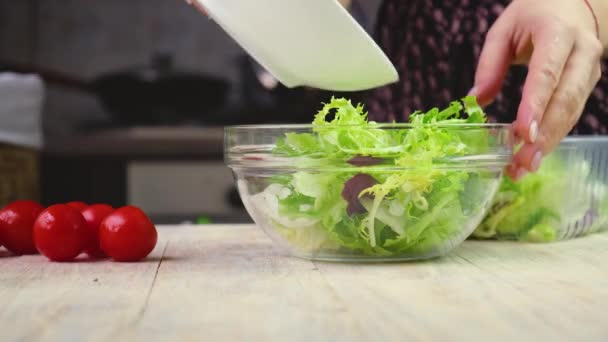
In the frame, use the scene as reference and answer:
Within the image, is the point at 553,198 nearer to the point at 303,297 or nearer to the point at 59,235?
the point at 303,297

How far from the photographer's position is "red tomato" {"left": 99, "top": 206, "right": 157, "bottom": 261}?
45.2 inches

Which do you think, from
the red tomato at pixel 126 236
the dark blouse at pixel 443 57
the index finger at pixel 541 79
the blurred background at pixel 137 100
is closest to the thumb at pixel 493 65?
the index finger at pixel 541 79

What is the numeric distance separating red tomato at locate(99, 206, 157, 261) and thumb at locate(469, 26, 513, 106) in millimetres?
587

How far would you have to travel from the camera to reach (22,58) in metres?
4.24

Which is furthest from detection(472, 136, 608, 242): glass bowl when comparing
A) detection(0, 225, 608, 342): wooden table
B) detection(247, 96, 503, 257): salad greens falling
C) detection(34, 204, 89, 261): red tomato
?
detection(34, 204, 89, 261): red tomato

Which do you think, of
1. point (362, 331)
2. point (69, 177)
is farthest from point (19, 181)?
point (362, 331)

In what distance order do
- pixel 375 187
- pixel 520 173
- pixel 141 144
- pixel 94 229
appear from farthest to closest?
pixel 141 144, pixel 520 173, pixel 94 229, pixel 375 187

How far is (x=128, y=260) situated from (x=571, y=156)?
2.27ft

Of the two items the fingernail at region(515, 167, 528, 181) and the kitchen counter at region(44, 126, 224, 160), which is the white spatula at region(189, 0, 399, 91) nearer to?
the fingernail at region(515, 167, 528, 181)

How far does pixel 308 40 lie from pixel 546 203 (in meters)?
0.48

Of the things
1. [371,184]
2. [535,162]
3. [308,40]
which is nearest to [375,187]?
[371,184]

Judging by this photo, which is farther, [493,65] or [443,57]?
[443,57]

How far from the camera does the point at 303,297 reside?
0.90m

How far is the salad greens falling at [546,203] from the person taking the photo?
53.5 inches
